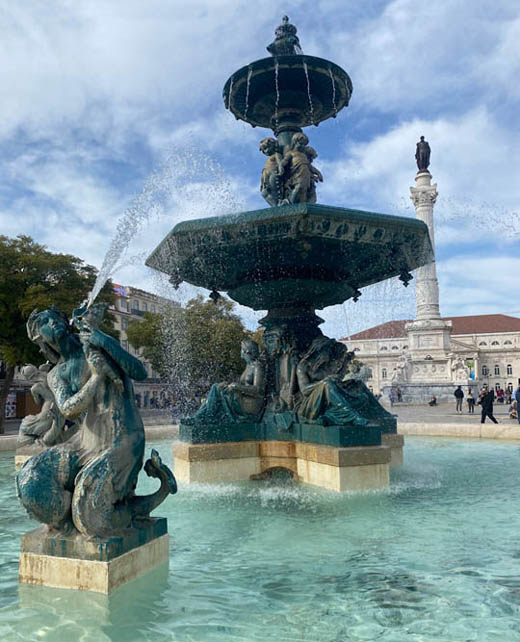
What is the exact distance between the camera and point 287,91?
28.7 ft

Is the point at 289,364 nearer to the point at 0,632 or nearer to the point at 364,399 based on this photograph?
the point at 364,399

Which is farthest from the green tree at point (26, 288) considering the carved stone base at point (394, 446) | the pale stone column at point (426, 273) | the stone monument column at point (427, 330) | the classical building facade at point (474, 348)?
the classical building facade at point (474, 348)

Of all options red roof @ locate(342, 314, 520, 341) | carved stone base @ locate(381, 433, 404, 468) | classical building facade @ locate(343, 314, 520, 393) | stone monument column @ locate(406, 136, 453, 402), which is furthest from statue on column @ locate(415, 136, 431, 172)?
carved stone base @ locate(381, 433, 404, 468)

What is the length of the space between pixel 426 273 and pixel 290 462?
1810 inches

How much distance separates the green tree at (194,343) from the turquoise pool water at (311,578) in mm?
26579

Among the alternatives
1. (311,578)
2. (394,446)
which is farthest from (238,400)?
(311,578)

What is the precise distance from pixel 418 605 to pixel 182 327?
32266mm

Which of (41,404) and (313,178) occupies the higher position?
(313,178)

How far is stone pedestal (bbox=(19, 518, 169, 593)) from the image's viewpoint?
9.72 ft

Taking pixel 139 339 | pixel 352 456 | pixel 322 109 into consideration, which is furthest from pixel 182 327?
pixel 352 456

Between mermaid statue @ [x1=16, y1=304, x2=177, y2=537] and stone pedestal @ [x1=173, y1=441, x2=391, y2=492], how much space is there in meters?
3.05

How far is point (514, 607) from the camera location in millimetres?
2920

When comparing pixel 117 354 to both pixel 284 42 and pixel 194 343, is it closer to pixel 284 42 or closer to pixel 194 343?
pixel 284 42

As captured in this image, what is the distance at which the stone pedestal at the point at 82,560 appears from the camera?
117 inches
